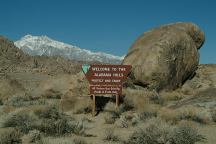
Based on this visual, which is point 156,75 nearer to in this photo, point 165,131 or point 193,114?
point 193,114

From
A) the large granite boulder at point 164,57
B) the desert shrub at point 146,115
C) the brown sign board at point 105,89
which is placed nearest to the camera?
the desert shrub at point 146,115

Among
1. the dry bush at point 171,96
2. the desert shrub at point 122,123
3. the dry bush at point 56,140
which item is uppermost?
the dry bush at point 171,96

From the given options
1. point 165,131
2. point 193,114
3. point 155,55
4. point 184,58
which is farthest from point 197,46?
point 165,131

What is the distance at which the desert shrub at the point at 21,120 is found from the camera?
40.3 feet

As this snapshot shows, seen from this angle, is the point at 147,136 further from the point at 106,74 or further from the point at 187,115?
the point at 106,74

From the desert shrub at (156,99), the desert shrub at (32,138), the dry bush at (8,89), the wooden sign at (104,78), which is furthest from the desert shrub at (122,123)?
the dry bush at (8,89)

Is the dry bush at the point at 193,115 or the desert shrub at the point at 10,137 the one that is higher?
the dry bush at the point at 193,115

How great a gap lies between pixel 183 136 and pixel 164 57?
38.0ft

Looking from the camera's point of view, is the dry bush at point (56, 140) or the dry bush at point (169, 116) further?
the dry bush at point (169, 116)

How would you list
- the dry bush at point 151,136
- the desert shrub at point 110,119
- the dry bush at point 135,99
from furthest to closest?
the dry bush at point 135,99, the desert shrub at point 110,119, the dry bush at point 151,136

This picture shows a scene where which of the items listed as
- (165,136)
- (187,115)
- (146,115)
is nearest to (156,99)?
(146,115)

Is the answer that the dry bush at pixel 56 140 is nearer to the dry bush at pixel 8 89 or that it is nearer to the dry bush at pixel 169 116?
the dry bush at pixel 169 116

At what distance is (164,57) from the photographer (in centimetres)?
2180

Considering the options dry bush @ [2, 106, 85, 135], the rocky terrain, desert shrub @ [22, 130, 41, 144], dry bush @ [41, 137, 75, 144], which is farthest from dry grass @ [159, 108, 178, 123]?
desert shrub @ [22, 130, 41, 144]
